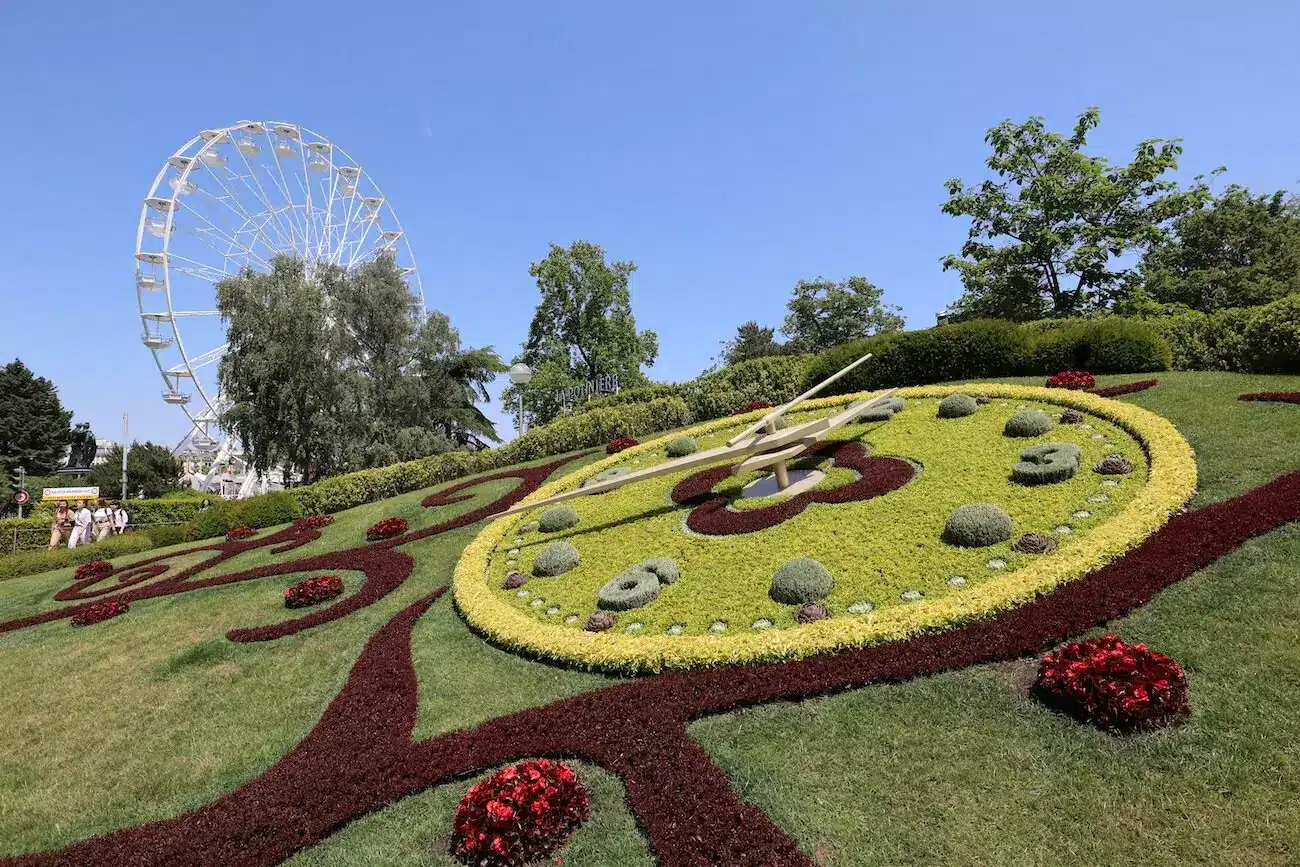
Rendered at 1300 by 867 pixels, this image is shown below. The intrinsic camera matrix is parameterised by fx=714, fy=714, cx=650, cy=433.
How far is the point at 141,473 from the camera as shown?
5847cm

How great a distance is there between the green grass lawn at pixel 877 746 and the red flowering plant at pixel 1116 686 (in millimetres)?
142

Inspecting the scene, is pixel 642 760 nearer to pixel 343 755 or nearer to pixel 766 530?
pixel 343 755

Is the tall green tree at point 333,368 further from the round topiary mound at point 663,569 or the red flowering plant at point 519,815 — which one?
the red flowering plant at point 519,815

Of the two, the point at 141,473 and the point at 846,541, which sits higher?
the point at 141,473

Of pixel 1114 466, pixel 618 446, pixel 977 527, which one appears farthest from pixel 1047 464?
pixel 618 446

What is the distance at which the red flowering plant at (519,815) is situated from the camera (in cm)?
512

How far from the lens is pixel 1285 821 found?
14.0 ft

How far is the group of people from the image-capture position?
22984mm

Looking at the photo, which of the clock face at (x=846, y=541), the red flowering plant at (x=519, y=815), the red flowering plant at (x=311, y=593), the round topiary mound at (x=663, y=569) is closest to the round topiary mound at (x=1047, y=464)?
the clock face at (x=846, y=541)

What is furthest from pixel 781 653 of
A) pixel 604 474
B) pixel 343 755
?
pixel 604 474

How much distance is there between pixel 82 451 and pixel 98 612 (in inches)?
3165

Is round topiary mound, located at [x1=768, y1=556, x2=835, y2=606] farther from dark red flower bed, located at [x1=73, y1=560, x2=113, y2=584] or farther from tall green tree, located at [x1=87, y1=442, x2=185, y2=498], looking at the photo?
tall green tree, located at [x1=87, y1=442, x2=185, y2=498]

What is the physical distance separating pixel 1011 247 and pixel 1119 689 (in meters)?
27.5

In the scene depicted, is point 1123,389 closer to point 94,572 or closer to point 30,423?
point 94,572
